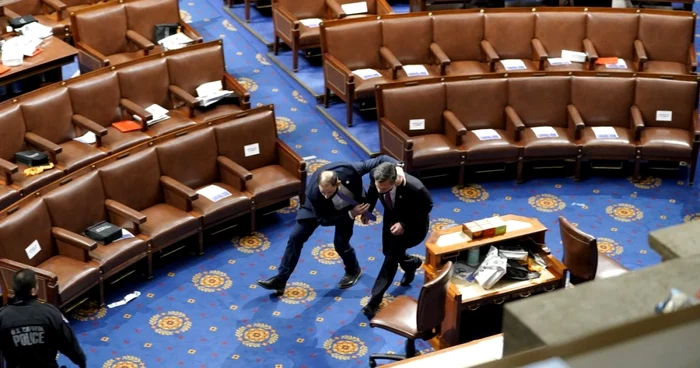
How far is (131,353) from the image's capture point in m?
6.86

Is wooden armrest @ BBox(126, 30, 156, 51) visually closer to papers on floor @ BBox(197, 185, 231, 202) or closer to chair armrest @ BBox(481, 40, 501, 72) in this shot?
papers on floor @ BBox(197, 185, 231, 202)

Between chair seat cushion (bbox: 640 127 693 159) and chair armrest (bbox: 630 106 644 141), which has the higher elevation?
chair armrest (bbox: 630 106 644 141)

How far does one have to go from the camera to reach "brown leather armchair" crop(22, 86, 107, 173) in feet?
26.6

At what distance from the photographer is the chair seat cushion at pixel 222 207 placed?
25.6ft

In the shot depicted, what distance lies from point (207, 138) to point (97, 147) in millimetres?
959

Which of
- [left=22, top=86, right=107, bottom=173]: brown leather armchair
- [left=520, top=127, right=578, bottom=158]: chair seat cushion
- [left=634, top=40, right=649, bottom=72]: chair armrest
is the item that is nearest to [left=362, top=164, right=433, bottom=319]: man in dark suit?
[left=520, top=127, right=578, bottom=158]: chair seat cushion

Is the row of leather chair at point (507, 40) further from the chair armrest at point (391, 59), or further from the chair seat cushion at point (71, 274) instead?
the chair seat cushion at point (71, 274)

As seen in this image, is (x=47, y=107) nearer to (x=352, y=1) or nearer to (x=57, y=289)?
(x=57, y=289)

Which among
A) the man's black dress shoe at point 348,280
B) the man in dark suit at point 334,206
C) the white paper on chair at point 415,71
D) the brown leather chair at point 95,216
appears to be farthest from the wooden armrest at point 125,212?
the white paper on chair at point 415,71

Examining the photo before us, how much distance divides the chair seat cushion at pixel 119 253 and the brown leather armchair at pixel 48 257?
2.5 inches

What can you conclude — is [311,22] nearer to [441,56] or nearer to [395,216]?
[441,56]

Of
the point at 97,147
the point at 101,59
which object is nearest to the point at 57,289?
the point at 97,147

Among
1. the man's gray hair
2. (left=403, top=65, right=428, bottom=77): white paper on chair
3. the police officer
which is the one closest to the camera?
the police officer

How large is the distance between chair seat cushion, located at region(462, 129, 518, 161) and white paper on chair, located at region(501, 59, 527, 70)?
3.75 feet
